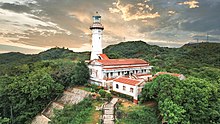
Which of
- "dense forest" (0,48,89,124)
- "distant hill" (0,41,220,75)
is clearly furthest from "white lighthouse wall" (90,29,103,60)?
"distant hill" (0,41,220,75)

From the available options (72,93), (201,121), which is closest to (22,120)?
(72,93)

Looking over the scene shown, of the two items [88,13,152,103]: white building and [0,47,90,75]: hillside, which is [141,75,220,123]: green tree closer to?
[88,13,152,103]: white building

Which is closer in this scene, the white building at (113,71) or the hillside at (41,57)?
the white building at (113,71)

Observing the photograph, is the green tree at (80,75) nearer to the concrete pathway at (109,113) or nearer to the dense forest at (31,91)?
the dense forest at (31,91)

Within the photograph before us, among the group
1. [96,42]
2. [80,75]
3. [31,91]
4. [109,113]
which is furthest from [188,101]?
[96,42]

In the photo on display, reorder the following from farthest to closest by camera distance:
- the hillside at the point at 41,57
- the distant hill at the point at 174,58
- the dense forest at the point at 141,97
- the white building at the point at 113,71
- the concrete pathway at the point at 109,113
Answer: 1. the hillside at the point at 41,57
2. the distant hill at the point at 174,58
3. the white building at the point at 113,71
4. the concrete pathway at the point at 109,113
5. the dense forest at the point at 141,97

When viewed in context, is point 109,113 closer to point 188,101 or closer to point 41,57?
point 188,101

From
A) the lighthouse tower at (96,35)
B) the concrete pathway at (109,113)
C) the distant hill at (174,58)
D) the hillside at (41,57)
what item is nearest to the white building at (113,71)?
the lighthouse tower at (96,35)
